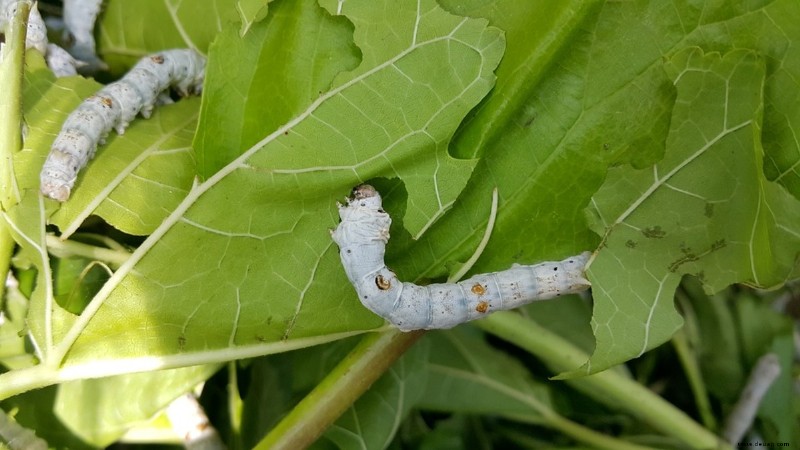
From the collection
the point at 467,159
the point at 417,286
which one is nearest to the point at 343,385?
the point at 417,286

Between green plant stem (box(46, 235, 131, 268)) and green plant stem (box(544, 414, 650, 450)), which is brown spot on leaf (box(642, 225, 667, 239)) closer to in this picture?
green plant stem (box(544, 414, 650, 450))

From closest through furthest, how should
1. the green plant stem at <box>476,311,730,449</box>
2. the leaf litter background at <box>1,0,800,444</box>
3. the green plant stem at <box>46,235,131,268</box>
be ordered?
the leaf litter background at <box>1,0,800,444</box>, the green plant stem at <box>46,235,131,268</box>, the green plant stem at <box>476,311,730,449</box>

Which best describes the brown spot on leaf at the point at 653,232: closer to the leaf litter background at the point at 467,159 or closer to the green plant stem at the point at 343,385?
the leaf litter background at the point at 467,159

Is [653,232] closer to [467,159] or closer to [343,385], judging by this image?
[467,159]

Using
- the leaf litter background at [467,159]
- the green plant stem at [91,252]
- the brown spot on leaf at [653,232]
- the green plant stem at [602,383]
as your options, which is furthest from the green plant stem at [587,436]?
the green plant stem at [91,252]

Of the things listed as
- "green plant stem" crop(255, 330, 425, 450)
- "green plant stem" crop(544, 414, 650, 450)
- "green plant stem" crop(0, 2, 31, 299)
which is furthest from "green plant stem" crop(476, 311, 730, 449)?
"green plant stem" crop(0, 2, 31, 299)

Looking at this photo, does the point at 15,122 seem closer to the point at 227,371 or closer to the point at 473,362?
the point at 227,371

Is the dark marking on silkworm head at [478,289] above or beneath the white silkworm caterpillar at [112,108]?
beneath
